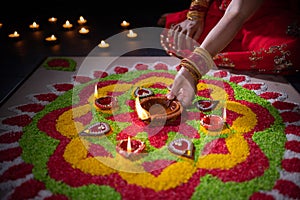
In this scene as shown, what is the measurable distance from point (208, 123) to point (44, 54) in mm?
1813

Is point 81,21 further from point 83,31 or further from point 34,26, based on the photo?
point 34,26

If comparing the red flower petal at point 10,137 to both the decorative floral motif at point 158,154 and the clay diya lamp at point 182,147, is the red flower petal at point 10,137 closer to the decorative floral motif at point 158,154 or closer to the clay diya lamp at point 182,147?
the decorative floral motif at point 158,154

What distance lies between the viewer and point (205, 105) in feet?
6.49

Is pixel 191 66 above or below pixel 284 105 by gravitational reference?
above

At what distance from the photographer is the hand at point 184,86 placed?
1.83 meters

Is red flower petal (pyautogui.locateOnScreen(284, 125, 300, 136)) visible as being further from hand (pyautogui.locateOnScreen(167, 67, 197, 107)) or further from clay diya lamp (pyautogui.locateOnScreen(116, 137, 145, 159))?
clay diya lamp (pyautogui.locateOnScreen(116, 137, 145, 159))

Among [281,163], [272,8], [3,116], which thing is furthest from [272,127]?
[3,116]

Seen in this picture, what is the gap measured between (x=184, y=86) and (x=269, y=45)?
0.97m

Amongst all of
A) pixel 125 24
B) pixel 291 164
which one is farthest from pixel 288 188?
pixel 125 24

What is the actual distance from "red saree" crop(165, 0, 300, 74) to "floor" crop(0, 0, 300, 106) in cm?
16

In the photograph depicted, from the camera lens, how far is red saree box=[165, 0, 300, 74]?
2.39 meters

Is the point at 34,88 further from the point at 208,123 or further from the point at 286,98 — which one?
the point at 286,98

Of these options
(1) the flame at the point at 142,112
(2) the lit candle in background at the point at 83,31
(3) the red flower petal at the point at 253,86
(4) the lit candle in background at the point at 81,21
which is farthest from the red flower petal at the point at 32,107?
(4) the lit candle in background at the point at 81,21

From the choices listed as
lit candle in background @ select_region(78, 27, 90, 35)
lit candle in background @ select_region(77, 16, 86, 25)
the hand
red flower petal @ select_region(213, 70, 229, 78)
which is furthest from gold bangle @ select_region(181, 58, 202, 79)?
lit candle in background @ select_region(77, 16, 86, 25)
